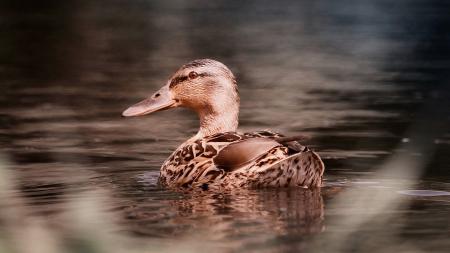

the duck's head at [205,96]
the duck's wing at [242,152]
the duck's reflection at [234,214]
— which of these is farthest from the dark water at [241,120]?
the duck's head at [205,96]

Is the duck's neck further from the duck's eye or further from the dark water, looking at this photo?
the dark water

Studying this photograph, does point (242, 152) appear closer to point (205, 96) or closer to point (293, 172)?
point (293, 172)

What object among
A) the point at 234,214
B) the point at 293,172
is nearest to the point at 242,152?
the point at 293,172

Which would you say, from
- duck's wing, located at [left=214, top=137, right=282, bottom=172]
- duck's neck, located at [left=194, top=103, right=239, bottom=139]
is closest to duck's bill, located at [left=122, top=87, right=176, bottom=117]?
duck's neck, located at [left=194, top=103, right=239, bottom=139]

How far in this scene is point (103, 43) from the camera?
21.1 meters

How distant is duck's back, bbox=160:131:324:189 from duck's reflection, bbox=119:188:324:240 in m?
0.08

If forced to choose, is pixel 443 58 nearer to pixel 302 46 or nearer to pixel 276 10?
pixel 302 46

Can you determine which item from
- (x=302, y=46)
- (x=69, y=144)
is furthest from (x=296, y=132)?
(x=302, y=46)

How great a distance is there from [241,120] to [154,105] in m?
3.19

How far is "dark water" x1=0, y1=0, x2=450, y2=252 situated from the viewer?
20.3 feet

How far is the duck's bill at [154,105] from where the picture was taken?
955 centimetres

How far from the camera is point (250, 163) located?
798 centimetres

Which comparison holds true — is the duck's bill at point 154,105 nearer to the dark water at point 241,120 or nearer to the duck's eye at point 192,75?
the duck's eye at point 192,75

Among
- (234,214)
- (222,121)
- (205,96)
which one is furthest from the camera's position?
(205,96)
